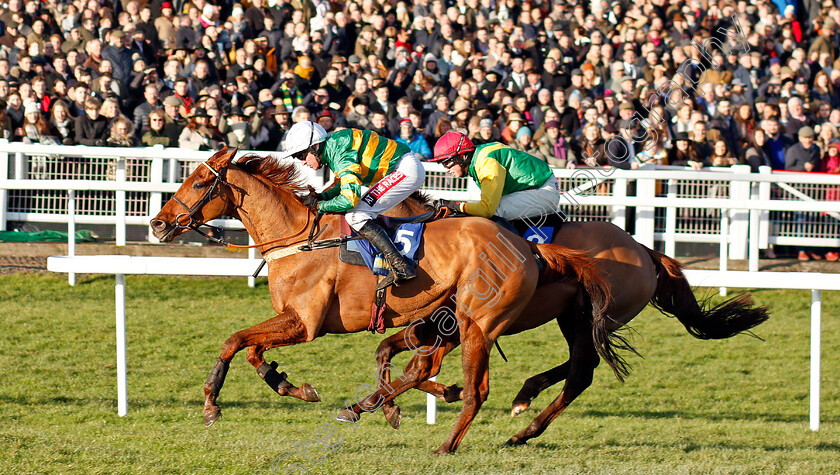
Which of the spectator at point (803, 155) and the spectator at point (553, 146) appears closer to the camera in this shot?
the spectator at point (553, 146)

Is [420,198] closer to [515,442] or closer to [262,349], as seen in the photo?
[262,349]

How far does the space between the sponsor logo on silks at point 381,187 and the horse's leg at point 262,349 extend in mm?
662

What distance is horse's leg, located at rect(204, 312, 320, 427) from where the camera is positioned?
468 centimetres

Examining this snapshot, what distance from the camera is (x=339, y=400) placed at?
613 centimetres

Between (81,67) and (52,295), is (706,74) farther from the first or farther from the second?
(52,295)

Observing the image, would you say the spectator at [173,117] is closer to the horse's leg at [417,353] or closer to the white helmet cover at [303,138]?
A: the horse's leg at [417,353]

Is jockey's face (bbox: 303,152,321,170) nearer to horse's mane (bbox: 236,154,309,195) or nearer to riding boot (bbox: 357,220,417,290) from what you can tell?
horse's mane (bbox: 236,154,309,195)

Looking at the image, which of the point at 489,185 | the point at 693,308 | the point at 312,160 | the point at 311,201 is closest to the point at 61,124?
the point at 311,201

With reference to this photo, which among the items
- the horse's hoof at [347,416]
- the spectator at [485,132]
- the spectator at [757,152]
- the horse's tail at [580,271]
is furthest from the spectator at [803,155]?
the horse's hoof at [347,416]

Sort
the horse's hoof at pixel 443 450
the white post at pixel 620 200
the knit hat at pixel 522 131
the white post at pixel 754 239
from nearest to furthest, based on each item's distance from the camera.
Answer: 1. the horse's hoof at pixel 443 450
2. the white post at pixel 620 200
3. the white post at pixel 754 239
4. the knit hat at pixel 522 131

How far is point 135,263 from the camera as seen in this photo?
5.27m

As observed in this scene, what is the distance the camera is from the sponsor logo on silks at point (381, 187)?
489 centimetres

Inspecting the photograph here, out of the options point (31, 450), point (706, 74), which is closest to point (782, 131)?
point (706, 74)

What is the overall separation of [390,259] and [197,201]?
98 centimetres
